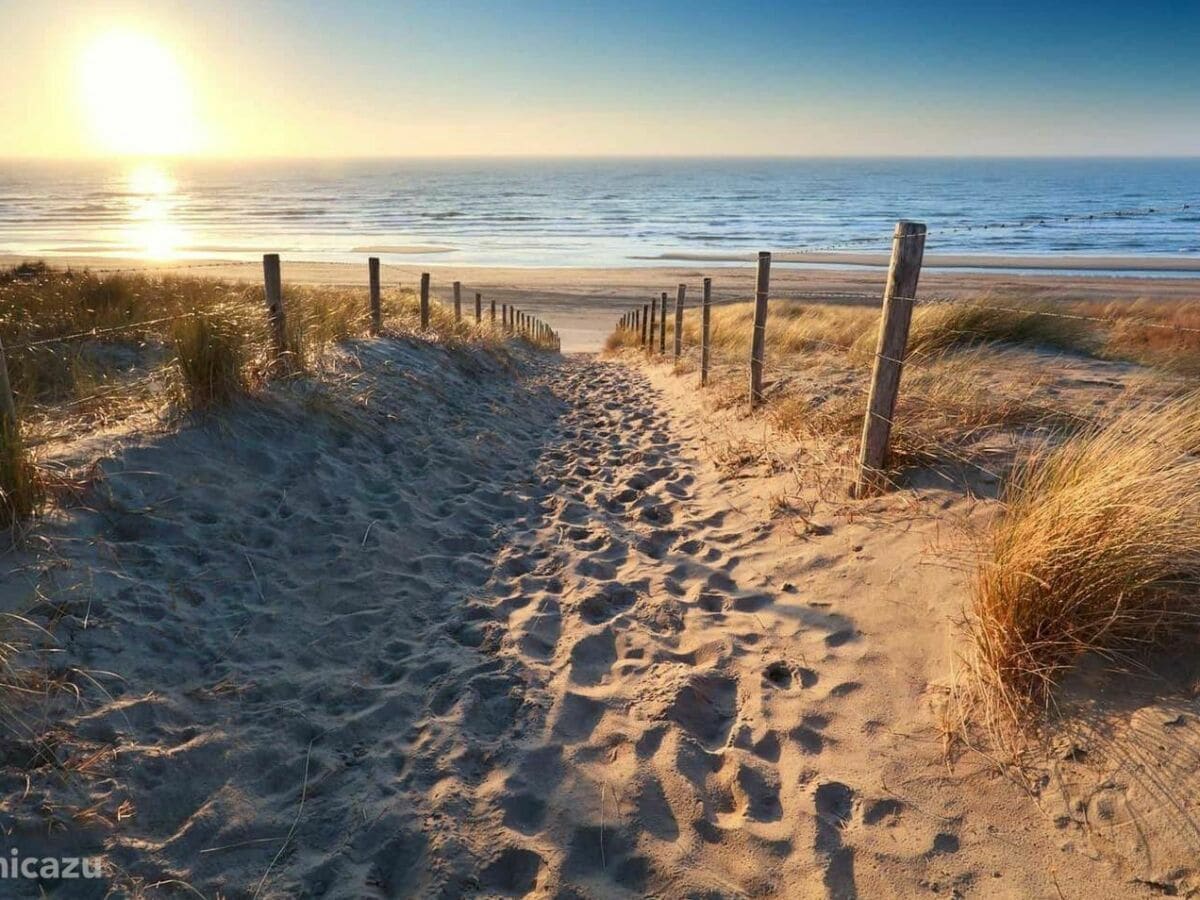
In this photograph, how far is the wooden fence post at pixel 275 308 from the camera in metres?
5.77

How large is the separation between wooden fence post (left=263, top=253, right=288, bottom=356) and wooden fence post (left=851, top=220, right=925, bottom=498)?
14.9 feet

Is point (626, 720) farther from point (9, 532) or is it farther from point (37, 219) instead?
point (37, 219)

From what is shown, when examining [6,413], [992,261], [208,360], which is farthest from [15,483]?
[992,261]

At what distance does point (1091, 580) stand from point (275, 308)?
5726 mm

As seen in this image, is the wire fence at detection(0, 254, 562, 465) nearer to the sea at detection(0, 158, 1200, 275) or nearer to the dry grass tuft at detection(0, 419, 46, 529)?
the dry grass tuft at detection(0, 419, 46, 529)

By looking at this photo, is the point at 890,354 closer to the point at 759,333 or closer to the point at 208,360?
the point at 759,333

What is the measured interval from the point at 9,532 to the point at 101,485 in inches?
23.0

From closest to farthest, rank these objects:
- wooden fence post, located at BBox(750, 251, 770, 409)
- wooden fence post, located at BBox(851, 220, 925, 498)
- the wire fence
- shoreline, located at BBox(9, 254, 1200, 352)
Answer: the wire fence < wooden fence post, located at BBox(851, 220, 925, 498) < wooden fence post, located at BBox(750, 251, 770, 409) < shoreline, located at BBox(9, 254, 1200, 352)

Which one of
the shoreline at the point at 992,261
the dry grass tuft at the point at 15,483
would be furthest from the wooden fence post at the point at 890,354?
the shoreline at the point at 992,261

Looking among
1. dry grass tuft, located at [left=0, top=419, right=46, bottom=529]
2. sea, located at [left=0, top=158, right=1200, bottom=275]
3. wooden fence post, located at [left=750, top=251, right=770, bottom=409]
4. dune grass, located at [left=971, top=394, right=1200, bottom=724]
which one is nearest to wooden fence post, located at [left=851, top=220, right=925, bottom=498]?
dune grass, located at [left=971, top=394, right=1200, bottom=724]

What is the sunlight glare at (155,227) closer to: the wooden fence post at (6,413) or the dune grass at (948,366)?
the dune grass at (948,366)

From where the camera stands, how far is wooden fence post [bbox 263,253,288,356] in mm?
5766

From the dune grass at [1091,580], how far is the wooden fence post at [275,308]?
5.27 m

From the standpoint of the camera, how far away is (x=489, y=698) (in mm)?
3080
